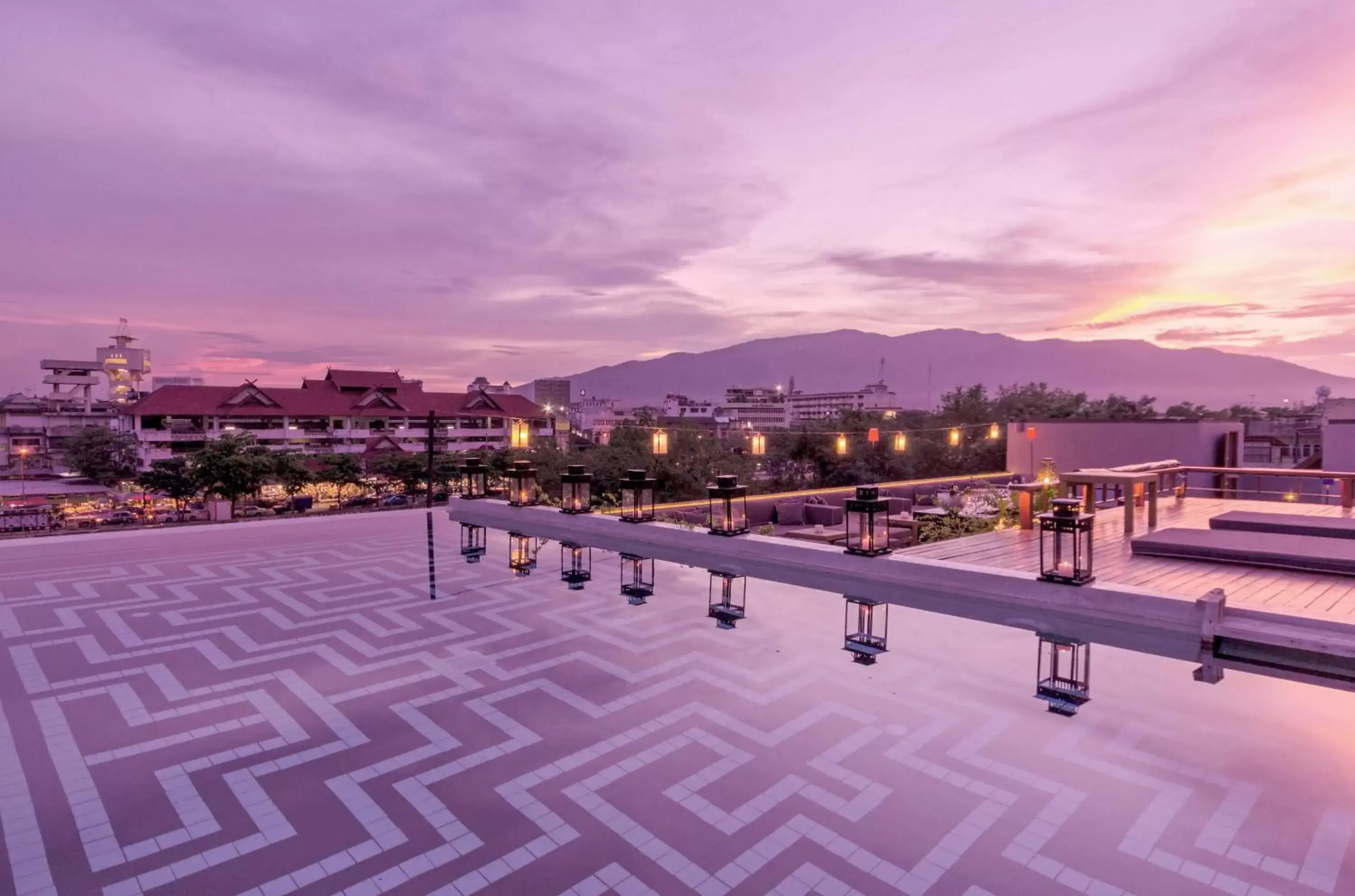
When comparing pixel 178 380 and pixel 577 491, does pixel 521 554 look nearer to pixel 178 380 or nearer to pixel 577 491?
pixel 577 491

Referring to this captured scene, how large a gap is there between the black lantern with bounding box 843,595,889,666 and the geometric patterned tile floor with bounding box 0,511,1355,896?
127 millimetres

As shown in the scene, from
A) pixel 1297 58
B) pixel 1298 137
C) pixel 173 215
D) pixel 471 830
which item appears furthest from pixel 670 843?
pixel 173 215

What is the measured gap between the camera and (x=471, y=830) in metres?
2.75

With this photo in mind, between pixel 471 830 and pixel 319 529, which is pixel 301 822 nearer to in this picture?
pixel 471 830

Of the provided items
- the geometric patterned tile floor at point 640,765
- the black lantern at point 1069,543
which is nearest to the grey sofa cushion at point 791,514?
the geometric patterned tile floor at point 640,765

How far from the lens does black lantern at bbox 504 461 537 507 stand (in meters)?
11.0

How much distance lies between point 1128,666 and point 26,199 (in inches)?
783

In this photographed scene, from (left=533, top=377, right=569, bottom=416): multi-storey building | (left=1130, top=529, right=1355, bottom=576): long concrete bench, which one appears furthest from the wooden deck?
(left=533, top=377, right=569, bottom=416): multi-storey building

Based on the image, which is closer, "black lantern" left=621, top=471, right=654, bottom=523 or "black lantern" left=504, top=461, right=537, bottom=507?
"black lantern" left=621, top=471, right=654, bottom=523

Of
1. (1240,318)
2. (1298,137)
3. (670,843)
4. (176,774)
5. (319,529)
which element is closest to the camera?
(670,843)

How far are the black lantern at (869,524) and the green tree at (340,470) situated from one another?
2358 centimetres

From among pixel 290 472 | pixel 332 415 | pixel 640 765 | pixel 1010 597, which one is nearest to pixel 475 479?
pixel 1010 597

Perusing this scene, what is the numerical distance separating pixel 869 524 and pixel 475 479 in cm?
839

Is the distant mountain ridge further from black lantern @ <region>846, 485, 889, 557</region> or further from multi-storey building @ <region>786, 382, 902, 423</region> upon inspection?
black lantern @ <region>846, 485, 889, 557</region>
